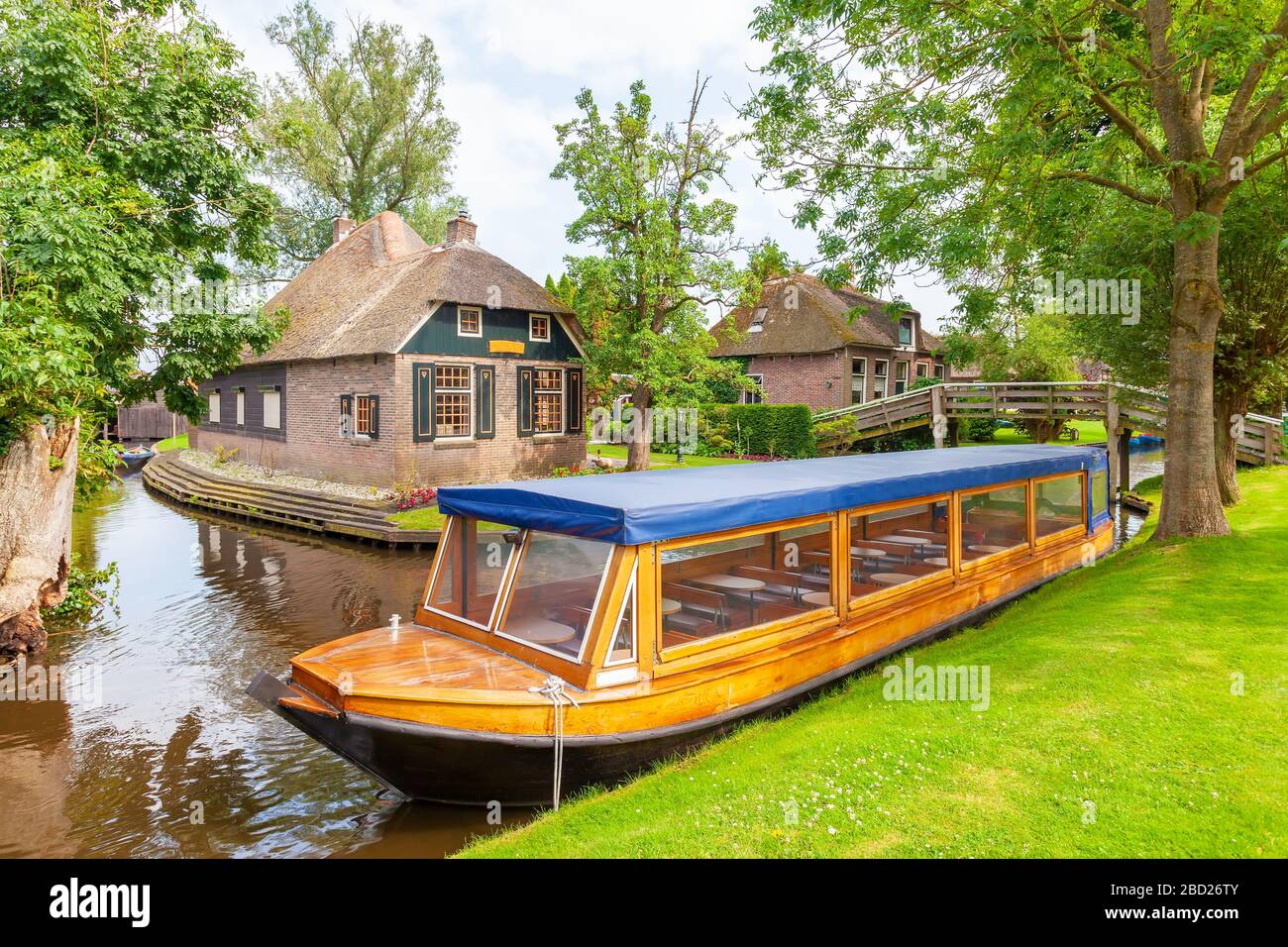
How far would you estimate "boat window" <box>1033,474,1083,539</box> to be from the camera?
1112cm

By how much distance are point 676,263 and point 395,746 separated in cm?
1779

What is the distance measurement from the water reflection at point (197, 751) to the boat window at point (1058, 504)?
875cm

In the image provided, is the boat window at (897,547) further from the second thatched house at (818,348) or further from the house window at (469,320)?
the second thatched house at (818,348)

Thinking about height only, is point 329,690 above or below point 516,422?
below

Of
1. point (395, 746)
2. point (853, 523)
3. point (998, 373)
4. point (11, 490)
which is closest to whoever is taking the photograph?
point (395, 746)

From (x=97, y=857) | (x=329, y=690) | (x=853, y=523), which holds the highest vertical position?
(x=853, y=523)

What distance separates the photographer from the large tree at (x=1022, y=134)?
9398 millimetres

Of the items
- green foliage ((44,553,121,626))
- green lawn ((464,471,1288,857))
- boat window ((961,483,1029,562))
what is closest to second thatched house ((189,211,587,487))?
green foliage ((44,553,121,626))

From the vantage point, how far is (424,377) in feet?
71.2

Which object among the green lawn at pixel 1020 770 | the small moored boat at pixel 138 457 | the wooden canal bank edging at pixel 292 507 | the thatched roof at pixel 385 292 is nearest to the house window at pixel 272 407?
the thatched roof at pixel 385 292

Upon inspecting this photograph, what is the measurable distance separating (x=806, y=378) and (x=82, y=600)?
28.0 metres
